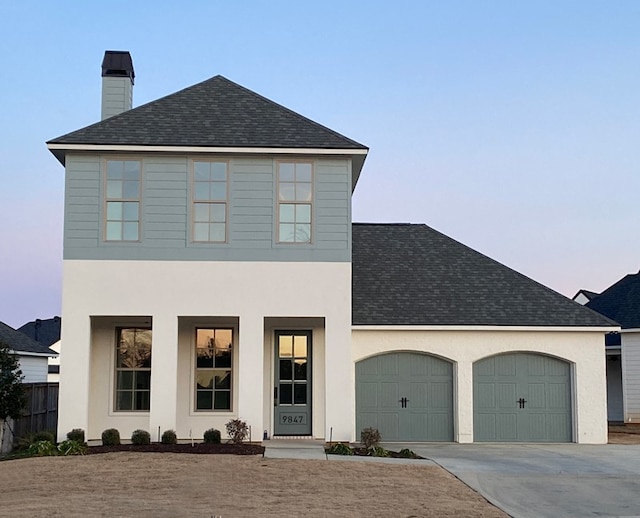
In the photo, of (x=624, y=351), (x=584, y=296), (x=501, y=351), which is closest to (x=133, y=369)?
(x=501, y=351)

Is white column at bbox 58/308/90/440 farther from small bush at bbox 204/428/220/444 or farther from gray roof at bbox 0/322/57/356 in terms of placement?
gray roof at bbox 0/322/57/356

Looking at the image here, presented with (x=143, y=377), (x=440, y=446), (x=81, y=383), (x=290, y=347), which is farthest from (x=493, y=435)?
(x=81, y=383)

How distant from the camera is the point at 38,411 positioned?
73.0ft

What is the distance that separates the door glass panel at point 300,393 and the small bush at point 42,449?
570cm

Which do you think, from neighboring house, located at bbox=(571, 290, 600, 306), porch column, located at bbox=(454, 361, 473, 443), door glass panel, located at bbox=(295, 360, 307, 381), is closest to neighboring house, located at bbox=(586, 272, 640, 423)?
neighboring house, located at bbox=(571, 290, 600, 306)

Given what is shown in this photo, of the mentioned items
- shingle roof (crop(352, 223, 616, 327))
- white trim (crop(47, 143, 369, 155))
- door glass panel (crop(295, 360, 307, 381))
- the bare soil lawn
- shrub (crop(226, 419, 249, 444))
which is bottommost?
the bare soil lawn

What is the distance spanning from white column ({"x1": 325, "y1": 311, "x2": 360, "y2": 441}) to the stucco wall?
161cm

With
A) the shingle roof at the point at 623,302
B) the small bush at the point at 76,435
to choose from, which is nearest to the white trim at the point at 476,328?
the small bush at the point at 76,435

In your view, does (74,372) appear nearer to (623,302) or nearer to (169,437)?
(169,437)

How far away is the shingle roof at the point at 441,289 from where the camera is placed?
2031 centimetres

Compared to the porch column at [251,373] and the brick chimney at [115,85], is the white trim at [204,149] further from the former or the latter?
the porch column at [251,373]

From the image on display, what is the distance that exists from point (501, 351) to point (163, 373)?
8207mm

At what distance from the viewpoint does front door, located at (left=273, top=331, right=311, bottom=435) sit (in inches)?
779

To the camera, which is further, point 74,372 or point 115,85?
point 115,85
